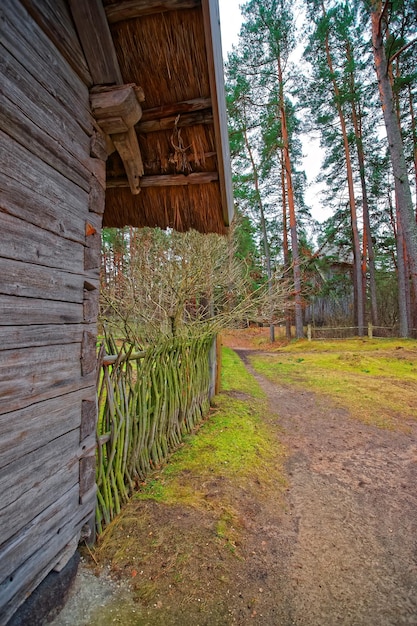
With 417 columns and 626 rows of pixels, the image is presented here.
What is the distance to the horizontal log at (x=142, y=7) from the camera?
6.05ft

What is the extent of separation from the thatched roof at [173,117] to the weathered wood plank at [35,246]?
3.77 feet

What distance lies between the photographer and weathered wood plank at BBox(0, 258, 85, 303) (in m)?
1.35

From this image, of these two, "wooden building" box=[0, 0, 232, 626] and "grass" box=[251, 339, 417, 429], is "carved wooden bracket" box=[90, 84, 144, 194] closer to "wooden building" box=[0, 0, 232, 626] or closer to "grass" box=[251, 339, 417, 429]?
"wooden building" box=[0, 0, 232, 626]

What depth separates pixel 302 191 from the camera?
1878cm

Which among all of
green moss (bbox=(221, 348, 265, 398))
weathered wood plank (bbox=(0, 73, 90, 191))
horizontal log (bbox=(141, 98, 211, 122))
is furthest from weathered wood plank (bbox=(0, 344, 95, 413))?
green moss (bbox=(221, 348, 265, 398))

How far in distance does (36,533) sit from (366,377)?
7.98m

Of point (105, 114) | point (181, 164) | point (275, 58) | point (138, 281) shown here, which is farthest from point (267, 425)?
point (275, 58)

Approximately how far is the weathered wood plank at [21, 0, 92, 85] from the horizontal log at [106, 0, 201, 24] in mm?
287

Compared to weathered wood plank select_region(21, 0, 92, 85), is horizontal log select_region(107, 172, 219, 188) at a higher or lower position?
lower

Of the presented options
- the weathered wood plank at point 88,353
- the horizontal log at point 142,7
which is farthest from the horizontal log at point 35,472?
the horizontal log at point 142,7

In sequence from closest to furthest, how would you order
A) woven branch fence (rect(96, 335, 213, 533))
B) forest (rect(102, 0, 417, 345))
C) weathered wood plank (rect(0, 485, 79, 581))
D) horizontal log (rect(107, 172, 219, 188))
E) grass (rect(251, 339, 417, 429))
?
weathered wood plank (rect(0, 485, 79, 581))
woven branch fence (rect(96, 335, 213, 533))
horizontal log (rect(107, 172, 219, 188))
grass (rect(251, 339, 417, 429))
forest (rect(102, 0, 417, 345))

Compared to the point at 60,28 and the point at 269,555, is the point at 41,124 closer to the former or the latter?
the point at 60,28

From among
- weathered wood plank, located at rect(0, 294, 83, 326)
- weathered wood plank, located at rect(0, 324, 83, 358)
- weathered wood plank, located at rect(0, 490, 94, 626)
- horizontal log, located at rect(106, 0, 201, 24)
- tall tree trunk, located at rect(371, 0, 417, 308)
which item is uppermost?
tall tree trunk, located at rect(371, 0, 417, 308)

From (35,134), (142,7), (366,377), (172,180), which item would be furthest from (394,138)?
(35,134)
